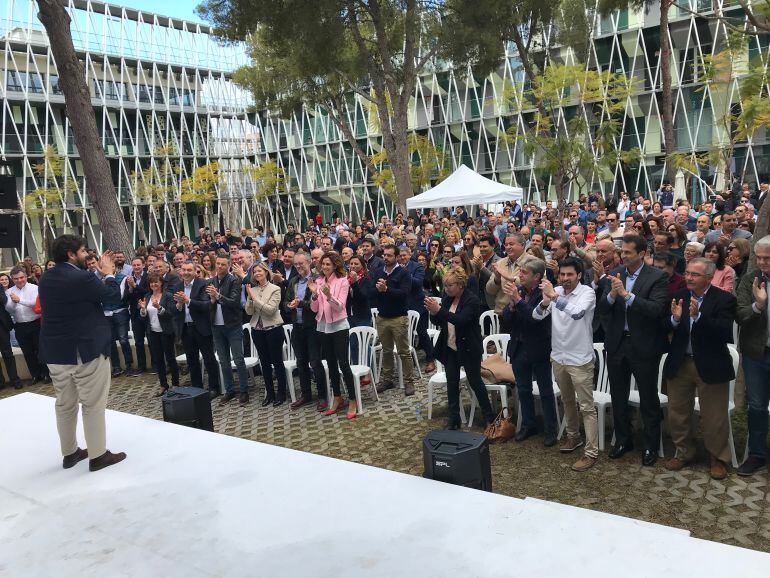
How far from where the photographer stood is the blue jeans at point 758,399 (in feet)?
14.5

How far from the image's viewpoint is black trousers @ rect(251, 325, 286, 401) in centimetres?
724

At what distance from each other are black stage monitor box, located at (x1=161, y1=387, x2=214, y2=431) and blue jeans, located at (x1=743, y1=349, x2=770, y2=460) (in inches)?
179

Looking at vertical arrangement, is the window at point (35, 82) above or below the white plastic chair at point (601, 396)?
above

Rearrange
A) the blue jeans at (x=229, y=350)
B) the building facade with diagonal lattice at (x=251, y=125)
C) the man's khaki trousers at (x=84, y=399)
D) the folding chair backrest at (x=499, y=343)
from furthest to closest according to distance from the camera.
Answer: the building facade with diagonal lattice at (x=251, y=125)
the blue jeans at (x=229, y=350)
the folding chair backrest at (x=499, y=343)
the man's khaki trousers at (x=84, y=399)

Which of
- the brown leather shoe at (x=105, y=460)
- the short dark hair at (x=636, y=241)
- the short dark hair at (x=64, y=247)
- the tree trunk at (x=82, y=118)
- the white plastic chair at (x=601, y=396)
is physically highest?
the tree trunk at (x=82, y=118)

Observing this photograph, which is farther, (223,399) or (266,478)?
(223,399)

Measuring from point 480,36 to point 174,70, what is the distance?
32686mm

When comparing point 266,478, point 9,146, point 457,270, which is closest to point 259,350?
point 457,270

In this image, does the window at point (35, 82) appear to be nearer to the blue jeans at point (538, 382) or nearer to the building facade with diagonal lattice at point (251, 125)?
the building facade with diagonal lattice at point (251, 125)

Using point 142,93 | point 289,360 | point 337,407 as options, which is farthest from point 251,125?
point 337,407

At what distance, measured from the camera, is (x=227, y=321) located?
739 centimetres

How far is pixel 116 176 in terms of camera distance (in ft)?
130

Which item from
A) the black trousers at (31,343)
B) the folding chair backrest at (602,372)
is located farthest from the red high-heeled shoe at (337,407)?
the black trousers at (31,343)

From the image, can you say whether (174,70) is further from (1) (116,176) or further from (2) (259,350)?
(2) (259,350)
